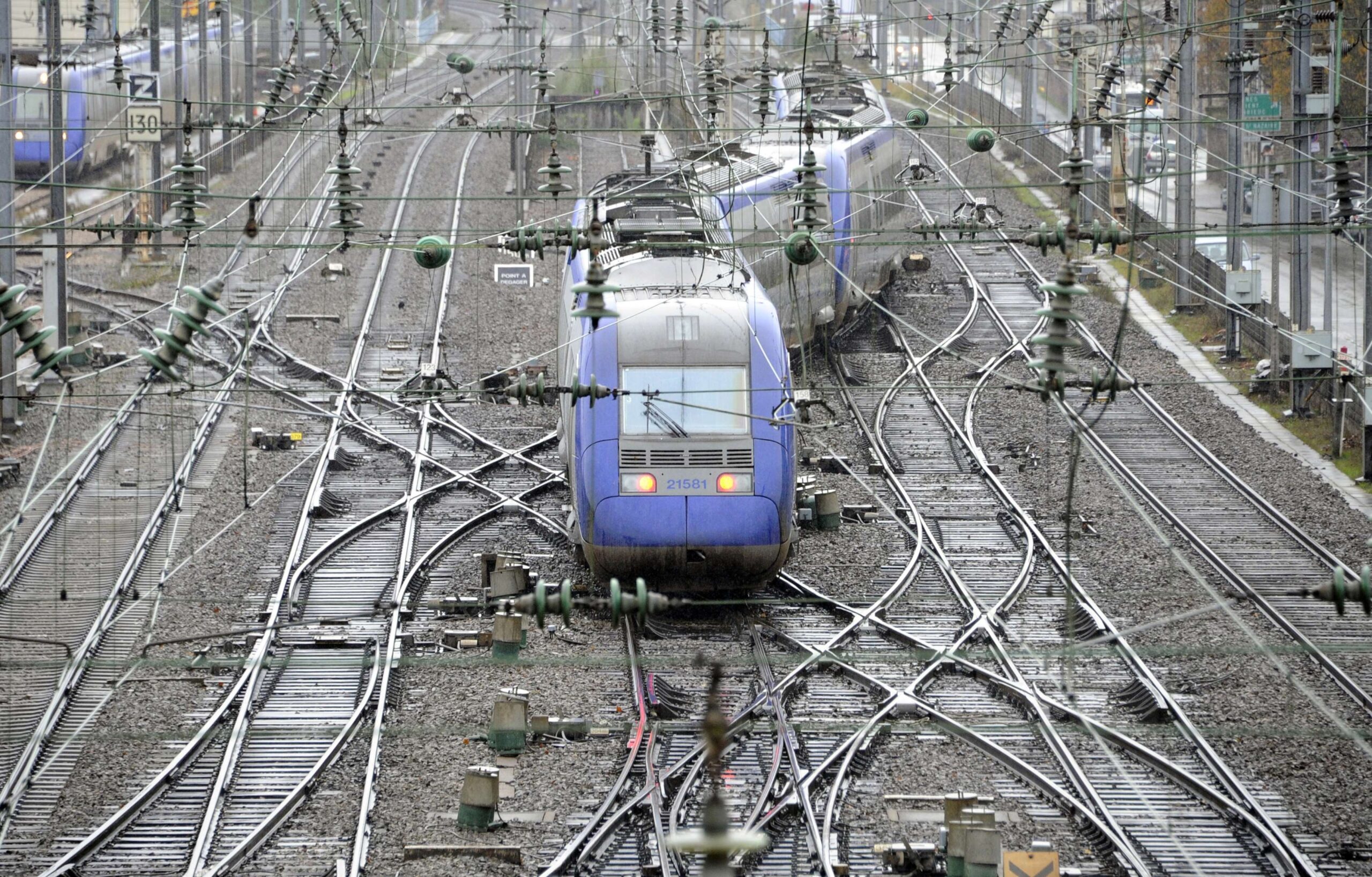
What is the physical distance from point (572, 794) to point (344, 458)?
10.4 metres

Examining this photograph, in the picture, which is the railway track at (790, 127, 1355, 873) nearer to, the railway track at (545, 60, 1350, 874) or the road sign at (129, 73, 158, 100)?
the railway track at (545, 60, 1350, 874)

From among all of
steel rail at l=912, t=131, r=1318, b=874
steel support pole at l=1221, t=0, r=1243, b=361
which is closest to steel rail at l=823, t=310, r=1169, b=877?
steel rail at l=912, t=131, r=1318, b=874

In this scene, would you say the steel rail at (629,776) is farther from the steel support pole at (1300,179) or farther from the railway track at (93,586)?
the steel support pole at (1300,179)

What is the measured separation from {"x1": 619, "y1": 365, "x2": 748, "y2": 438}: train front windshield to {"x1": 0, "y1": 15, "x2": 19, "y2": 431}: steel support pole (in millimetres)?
9746

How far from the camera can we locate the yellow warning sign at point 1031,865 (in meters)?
12.7

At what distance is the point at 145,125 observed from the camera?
34.0 m

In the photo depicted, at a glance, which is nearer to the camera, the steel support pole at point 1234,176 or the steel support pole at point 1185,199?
the steel support pole at point 1234,176

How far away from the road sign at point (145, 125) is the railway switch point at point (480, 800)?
73.7 feet

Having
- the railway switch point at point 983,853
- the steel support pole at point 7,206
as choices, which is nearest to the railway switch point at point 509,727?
the railway switch point at point 983,853

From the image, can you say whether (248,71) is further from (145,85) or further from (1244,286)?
(1244,286)

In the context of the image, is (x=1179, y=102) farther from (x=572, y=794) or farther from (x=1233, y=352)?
(x=572, y=794)

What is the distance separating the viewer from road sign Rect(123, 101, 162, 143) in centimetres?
3384

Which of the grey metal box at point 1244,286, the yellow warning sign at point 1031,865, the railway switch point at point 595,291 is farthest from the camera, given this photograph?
the grey metal box at point 1244,286

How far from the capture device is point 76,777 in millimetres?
14938
